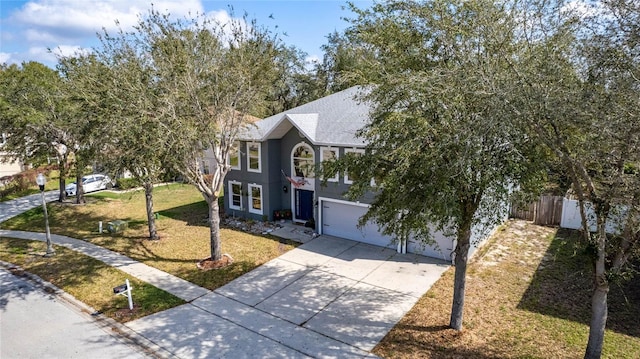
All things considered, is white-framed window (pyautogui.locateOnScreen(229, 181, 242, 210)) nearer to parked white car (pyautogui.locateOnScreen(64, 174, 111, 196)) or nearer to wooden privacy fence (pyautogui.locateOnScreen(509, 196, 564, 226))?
parked white car (pyautogui.locateOnScreen(64, 174, 111, 196))

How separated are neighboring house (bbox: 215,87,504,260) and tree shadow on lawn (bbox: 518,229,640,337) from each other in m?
3.87

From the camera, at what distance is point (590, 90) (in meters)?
5.91

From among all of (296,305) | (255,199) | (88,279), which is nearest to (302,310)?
(296,305)

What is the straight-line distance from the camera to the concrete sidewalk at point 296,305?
9141 millimetres

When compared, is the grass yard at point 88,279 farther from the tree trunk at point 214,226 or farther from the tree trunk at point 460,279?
the tree trunk at point 460,279

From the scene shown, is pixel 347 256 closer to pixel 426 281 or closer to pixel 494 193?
pixel 426 281

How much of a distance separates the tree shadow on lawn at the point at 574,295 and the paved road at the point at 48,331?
1099 cm

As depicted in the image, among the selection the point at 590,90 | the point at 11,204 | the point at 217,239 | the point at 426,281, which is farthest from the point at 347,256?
the point at 11,204

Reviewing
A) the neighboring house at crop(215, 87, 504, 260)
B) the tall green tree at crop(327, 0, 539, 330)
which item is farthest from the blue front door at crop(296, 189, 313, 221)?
the tall green tree at crop(327, 0, 539, 330)

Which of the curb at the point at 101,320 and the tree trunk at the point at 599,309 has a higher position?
the tree trunk at the point at 599,309

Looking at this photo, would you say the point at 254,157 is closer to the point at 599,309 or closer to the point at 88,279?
the point at 88,279

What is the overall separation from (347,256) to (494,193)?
827cm

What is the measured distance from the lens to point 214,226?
14.0 metres

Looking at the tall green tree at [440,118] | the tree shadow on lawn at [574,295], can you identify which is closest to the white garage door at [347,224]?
the tree shadow on lawn at [574,295]
